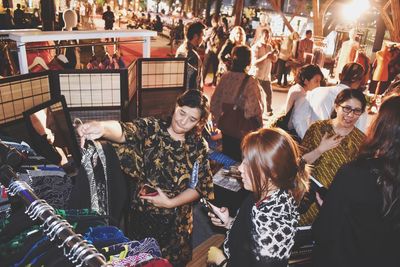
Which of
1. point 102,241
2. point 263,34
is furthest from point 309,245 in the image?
point 263,34

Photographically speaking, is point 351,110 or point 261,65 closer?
point 351,110

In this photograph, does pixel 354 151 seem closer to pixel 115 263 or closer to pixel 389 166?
pixel 389 166

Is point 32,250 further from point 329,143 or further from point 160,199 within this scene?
point 329,143

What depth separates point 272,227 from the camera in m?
1.44

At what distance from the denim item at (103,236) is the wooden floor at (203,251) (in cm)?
185

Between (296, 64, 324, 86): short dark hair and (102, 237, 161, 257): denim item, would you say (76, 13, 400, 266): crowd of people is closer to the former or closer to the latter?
(102, 237, 161, 257): denim item

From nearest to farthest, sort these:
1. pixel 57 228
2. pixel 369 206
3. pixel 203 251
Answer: pixel 57 228
pixel 369 206
pixel 203 251

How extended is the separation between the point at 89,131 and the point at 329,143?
1.64m

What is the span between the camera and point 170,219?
2.09m

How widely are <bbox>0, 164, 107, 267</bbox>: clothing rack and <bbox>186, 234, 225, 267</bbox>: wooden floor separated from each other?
2075 mm

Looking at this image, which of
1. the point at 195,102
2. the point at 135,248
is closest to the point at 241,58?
the point at 195,102

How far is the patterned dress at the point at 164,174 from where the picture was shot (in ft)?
6.26

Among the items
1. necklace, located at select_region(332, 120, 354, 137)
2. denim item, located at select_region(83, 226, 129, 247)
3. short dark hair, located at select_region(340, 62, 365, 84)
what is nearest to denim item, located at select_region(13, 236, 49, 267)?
denim item, located at select_region(83, 226, 129, 247)

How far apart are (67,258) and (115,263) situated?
0.48 ft
